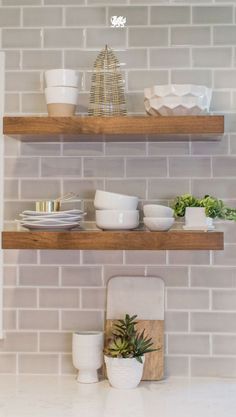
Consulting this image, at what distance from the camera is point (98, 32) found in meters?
2.29

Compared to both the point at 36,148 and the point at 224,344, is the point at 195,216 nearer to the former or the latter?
the point at 224,344

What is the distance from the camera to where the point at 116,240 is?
2045 mm

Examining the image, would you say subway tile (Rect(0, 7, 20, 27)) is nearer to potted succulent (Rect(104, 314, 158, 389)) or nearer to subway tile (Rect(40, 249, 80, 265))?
subway tile (Rect(40, 249, 80, 265))

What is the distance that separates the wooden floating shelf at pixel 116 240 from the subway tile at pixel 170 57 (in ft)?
2.22

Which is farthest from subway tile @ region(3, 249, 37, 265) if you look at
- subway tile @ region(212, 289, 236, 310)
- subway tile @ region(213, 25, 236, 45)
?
subway tile @ region(213, 25, 236, 45)

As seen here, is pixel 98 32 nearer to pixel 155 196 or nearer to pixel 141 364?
pixel 155 196

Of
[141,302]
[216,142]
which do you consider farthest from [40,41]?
[141,302]

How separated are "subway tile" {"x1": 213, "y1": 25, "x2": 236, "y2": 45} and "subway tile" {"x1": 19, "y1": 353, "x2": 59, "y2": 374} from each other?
1360mm

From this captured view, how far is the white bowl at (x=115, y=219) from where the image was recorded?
2.07 meters

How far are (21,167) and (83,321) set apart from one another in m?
0.64

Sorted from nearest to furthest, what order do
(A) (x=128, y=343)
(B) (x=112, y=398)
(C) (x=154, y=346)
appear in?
(B) (x=112, y=398), (A) (x=128, y=343), (C) (x=154, y=346)

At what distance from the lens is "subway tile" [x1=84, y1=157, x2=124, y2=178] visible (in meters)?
2.29

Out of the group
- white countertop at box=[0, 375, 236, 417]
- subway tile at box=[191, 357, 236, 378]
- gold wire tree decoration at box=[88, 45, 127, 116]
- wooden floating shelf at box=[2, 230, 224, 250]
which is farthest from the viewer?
subway tile at box=[191, 357, 236, 378]

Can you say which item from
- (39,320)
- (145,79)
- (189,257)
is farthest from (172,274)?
(145,79)
